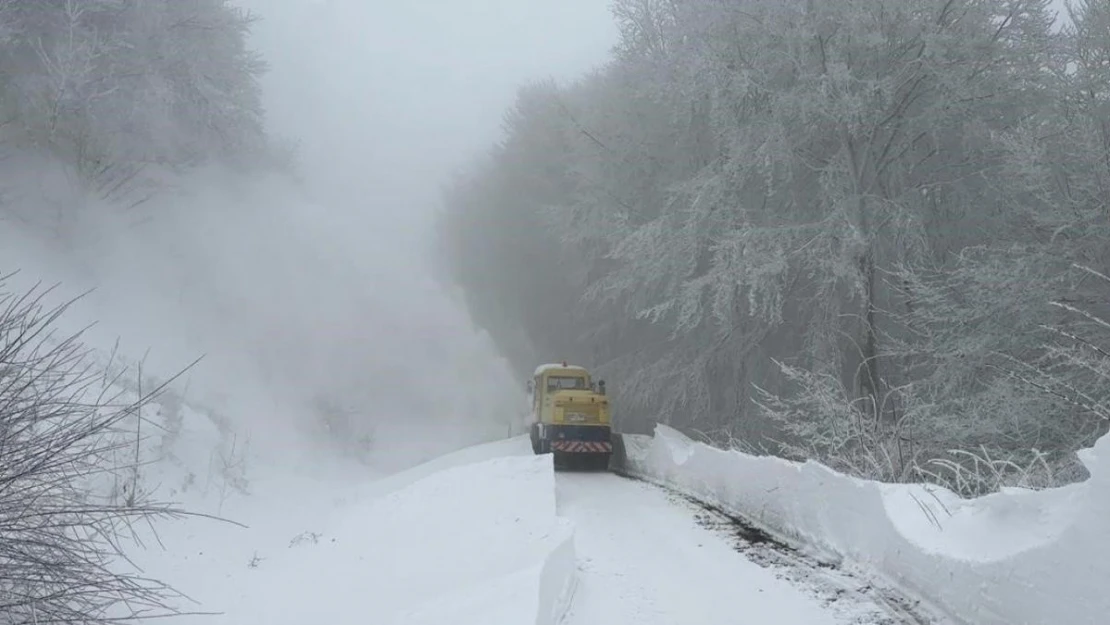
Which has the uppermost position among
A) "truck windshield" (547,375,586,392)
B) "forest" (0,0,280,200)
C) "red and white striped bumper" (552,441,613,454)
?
"forest" (0,0,280,200)

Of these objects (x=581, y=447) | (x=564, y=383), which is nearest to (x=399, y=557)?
(x=581, y=447)

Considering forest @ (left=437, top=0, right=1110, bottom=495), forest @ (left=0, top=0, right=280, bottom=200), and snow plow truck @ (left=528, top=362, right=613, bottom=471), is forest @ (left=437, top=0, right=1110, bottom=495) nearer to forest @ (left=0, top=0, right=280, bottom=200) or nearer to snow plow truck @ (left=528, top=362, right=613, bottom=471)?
snow plow truck @ (left=528, top=362, right=613, bottom=471)

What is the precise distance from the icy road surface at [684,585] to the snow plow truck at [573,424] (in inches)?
340

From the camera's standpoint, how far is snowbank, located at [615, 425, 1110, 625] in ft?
14.5

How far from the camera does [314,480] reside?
19547 mm

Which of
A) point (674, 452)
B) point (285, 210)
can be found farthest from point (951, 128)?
point (285, 210)

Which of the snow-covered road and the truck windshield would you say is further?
the truck windshield

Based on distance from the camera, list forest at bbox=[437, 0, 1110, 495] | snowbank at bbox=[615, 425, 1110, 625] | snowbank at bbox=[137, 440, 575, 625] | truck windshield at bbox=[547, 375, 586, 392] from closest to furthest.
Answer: snowbank at bbox=[615, 425, 1110, 625]
snowbank at bbox=[137, 440, 575, 625]
forest at bbox=[437, 0, 1110, 495]
truck windshield at bbox=[547, 375, 586, 392]

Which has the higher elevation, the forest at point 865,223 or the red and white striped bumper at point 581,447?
the forest at point 865,223

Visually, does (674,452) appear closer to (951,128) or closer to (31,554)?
(951,128)

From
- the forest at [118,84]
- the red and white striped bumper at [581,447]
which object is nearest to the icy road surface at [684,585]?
the red and white striped bumper at [581,447]

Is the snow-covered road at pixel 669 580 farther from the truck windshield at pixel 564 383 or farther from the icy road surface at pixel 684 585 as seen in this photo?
the truck windshield at pixel 564 383

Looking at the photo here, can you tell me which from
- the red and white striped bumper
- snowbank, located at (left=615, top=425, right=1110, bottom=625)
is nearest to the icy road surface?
snowbank, located at (left=615, top=425, right=1110, bottom=625)

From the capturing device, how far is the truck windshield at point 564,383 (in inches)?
875
